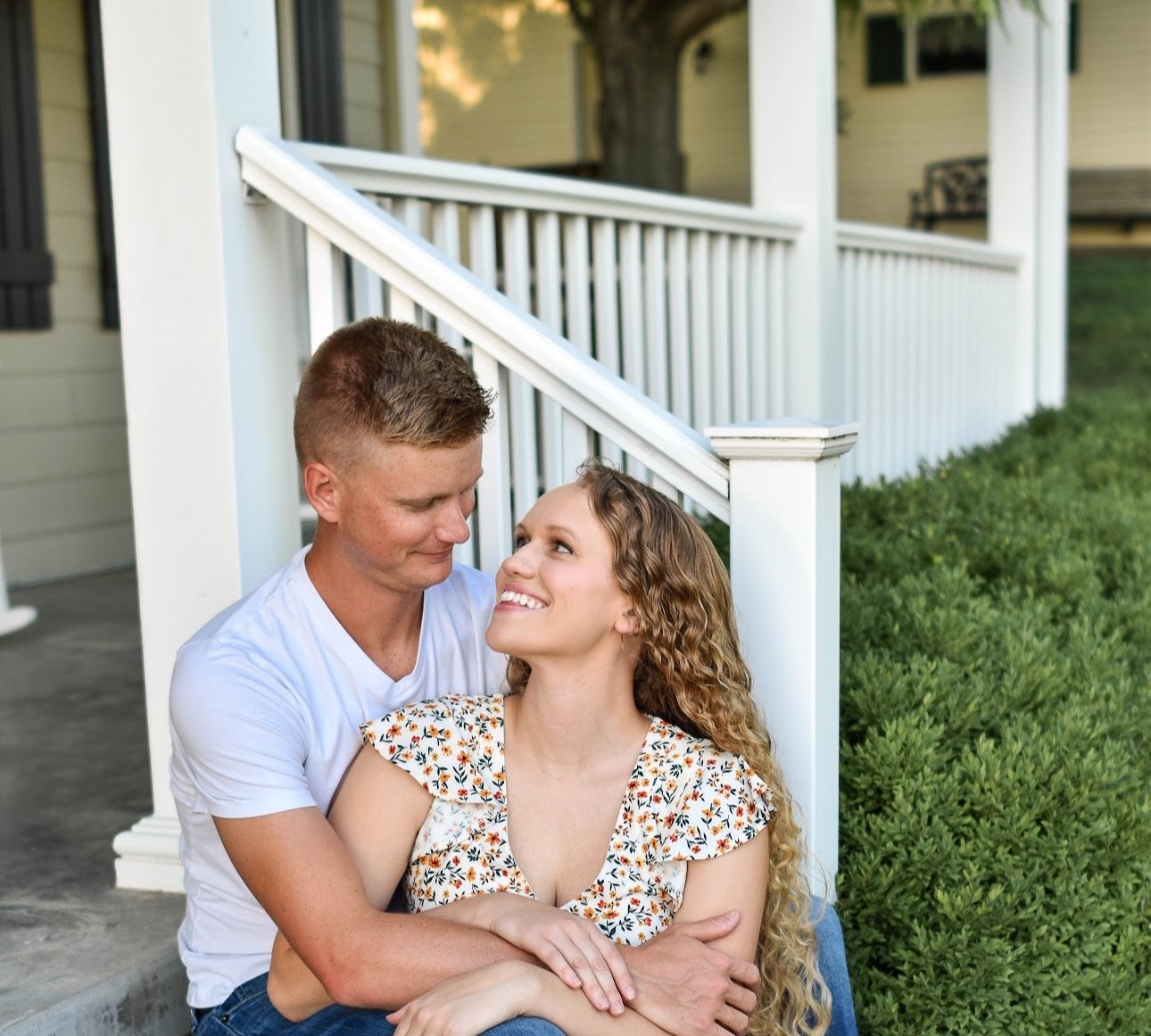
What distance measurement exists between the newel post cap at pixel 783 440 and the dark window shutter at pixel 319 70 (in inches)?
193

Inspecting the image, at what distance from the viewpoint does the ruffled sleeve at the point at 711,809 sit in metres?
2.21

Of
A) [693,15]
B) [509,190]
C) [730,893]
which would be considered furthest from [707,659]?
[693,15]

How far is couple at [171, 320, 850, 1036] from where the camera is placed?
2.13m

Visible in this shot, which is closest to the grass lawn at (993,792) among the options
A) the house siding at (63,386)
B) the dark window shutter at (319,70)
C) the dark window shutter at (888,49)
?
the house siding at (63,386)

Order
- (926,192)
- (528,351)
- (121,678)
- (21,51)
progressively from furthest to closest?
1. (926,192)
2. (21,51)
3. (121,678)
4. (528,351)

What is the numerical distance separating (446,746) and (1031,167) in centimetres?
599

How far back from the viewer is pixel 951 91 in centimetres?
1733

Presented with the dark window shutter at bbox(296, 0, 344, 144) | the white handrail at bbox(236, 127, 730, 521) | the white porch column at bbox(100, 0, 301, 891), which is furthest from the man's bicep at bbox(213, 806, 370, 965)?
the dark window shutter at bbox(296, 0, 344, 144)

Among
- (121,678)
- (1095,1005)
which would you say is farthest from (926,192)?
(1095,1005)

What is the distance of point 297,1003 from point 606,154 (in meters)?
8.86

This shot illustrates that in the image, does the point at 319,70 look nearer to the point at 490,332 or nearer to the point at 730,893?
the point at 490,332

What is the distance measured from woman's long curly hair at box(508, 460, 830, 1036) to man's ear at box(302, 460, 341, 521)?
1.27ft

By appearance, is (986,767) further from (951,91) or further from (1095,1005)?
(951,91)

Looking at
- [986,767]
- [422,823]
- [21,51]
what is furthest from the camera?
[21,51]
